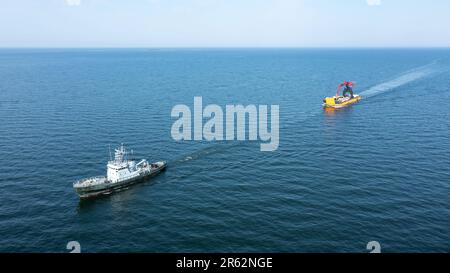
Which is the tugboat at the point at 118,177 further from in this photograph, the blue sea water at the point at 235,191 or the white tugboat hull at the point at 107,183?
the blue sea water at the point at 235,191

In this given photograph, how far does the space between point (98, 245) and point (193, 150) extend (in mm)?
57296

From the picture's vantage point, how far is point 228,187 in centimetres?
10181

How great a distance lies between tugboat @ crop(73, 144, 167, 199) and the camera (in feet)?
321

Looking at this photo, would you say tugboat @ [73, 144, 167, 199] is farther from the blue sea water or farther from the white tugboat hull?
the blue sea water

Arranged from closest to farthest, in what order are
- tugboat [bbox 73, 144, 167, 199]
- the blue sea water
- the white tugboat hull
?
the blue sea water < the white tugboat hull < tugboat [bbox 73, 144, 167, 199]

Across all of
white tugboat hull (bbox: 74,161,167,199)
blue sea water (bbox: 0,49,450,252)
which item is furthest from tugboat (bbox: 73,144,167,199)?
blue sea water (bbox: 0,49,450,252)

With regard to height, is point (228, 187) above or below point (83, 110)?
below

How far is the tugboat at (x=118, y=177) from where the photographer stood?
321 feet

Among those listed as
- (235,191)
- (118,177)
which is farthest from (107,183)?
(235,191)

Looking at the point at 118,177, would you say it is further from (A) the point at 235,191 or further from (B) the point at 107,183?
(A) the point at 235,191

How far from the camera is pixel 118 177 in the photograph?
104 meters
